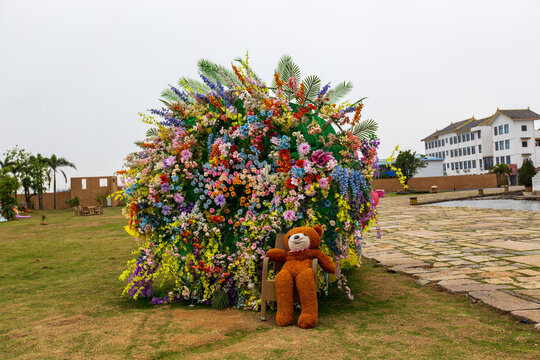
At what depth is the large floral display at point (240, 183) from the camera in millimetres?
4688

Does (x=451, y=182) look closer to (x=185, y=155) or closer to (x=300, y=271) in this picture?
(x=185, y=155)

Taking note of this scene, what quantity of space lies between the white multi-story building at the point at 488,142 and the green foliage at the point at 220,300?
65684mm

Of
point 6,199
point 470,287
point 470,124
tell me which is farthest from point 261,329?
point 470,124

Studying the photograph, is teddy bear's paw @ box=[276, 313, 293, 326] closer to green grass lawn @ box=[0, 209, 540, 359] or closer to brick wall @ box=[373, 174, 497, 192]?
green grass lawn @ box=[0, 209, 540, 359]

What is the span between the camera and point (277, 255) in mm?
4453

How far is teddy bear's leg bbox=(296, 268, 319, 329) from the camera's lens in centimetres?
397

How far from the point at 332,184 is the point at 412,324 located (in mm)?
1646

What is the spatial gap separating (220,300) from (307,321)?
132cm

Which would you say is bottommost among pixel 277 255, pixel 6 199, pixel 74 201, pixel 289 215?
pixel 277 255

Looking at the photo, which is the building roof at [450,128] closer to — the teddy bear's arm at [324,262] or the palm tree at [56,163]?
the palm tree at [56,163]

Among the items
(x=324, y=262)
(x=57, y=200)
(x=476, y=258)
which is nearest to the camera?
(x=324, y=262)

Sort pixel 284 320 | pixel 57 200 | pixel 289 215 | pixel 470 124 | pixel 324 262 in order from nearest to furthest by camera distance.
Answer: pixel 284 320
pixel 324 262
pixel 289 215
pixel 57 200
pixel 470 124

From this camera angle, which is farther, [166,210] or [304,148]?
[166,210]

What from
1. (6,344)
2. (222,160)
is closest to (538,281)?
(222,160)
